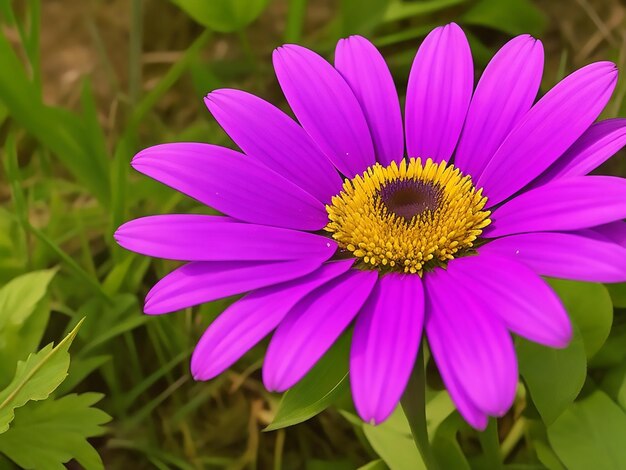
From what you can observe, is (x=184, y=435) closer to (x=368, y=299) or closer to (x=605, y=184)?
(x=368, y=299)

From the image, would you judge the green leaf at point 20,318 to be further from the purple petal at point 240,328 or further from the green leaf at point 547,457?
the green leaf at point 547,457

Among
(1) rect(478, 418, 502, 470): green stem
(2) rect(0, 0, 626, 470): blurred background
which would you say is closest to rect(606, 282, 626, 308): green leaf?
(2) rect(0, 0, 626, 470): blurred background

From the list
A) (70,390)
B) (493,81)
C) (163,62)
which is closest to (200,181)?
(493,81)

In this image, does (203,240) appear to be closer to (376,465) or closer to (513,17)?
(376,465)

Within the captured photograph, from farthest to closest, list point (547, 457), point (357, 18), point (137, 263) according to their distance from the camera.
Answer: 1. point (357, 18)
2. point (137, 263)
3. point (547, 457)

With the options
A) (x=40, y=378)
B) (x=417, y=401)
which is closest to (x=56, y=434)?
(x=40, y=378)

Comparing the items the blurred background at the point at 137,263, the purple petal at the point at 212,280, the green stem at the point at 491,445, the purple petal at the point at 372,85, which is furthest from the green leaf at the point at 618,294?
the purple petal at the point at 212,280
